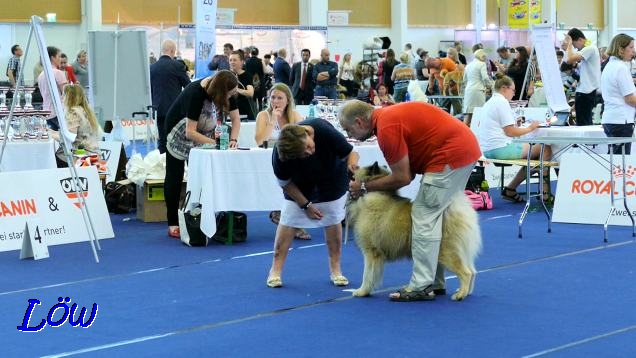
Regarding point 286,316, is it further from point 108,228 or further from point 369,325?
point 108,228

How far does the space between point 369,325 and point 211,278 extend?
171 centimetres

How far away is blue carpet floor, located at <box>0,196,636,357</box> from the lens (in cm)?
499

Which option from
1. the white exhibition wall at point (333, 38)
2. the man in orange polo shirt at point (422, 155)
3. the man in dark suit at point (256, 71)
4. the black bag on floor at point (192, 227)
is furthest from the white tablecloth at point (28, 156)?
the white exhibition wall at point (333, 38)

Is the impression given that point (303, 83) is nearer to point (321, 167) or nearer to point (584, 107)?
point (584, 107)

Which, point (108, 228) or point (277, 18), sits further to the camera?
point (277, 18)

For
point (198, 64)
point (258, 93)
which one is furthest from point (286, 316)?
point (258, 93)

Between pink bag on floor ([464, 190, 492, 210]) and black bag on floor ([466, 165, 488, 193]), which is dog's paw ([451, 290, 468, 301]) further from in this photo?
black bag on floor ([466, 165, 488, 193])

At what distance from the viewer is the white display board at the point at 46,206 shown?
7.80 meters

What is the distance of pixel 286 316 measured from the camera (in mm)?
5684

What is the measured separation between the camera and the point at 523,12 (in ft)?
101

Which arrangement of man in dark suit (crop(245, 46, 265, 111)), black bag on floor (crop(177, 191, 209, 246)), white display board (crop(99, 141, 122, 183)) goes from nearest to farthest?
1. black bag on floor (crop(177, 191, 209, 246))
2. white display board (crop(99, 141, 122, 183))
3. man in dark suit (crop(245, 46, 265, 111))

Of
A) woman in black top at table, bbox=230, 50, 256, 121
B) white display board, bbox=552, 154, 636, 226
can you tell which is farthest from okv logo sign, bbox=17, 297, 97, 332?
woman in black top at table, bbox=230, 50, 256, 121

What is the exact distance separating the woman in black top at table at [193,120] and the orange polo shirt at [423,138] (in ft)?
8.42

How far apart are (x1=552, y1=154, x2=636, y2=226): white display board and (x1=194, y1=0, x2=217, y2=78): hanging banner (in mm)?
5451
